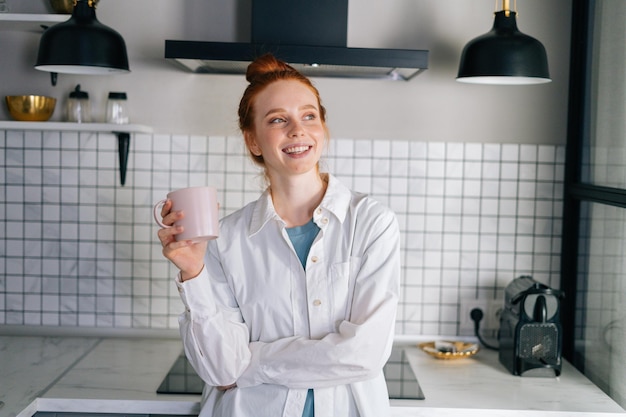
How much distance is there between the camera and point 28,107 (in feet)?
7.85

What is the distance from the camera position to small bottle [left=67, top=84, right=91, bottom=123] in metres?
2.43

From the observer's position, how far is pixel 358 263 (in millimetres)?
1650

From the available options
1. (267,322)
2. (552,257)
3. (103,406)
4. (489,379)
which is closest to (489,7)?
(552,257)

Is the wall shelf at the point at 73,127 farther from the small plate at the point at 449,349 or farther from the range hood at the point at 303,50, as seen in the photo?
the small plate at the point at 449,349

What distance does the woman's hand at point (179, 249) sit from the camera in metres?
1.45

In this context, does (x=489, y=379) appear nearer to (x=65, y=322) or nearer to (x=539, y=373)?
(x=539, y=373)

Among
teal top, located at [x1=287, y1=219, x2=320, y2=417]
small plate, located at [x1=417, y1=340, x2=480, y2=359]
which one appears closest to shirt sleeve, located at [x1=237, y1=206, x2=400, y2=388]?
teal top, located at [x1=287, y1=219, x2=320, y2=417]

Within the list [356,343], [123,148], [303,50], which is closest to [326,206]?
[356,343]

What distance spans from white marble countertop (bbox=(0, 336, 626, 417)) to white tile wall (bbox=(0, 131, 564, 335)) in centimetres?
15

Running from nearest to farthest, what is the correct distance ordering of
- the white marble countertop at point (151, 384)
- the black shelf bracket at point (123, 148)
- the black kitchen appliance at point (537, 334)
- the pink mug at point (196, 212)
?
the pink mug at point (196, 212) < the white marble countertop at point (151, 384) < the black kitchen appliance at point (537, 334) < the black shelf bracket at point (123, 148)

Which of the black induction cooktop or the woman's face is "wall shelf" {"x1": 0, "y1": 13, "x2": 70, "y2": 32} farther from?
the black induction cooktop

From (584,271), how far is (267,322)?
122 cm

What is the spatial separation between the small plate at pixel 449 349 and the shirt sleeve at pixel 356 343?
2.67ft

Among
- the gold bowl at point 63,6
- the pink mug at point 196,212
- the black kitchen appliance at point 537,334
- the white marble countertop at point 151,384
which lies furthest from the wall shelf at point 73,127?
the black kitchen appliance at point 537,334
